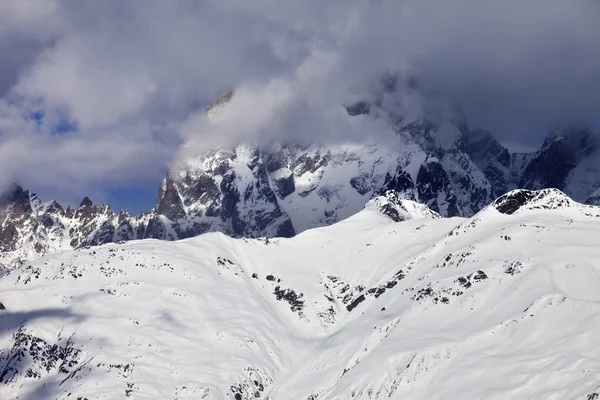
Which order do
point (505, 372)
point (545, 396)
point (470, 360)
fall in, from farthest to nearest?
1. point (470, 360)
2. point (505, 372)
3. point (545, 396)

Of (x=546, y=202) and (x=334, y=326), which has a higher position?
(x=546, y=202)

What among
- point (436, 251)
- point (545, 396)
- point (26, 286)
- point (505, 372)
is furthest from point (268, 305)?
point (545, 396)

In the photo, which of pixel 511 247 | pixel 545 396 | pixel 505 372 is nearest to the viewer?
pixel 545 396

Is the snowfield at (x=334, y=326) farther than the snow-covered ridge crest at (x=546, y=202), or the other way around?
the snow-covered ridge crest at (x=546, y=202)

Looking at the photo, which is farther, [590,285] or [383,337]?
[383,337]

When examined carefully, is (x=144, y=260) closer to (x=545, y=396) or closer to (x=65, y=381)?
(x=65, y=381)

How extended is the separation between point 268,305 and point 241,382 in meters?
42.8

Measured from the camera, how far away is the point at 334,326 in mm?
187500

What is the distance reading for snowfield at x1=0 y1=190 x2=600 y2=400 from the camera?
131 m

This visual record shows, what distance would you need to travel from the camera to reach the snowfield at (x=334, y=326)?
13125 cm

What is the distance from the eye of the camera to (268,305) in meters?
194

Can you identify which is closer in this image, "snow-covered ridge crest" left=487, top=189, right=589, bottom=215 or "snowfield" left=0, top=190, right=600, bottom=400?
"snowfield" left=0, top=190, right=600, bottom=400

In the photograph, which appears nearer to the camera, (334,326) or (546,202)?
(334,326)

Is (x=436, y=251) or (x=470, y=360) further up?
(x=436, y=251)
